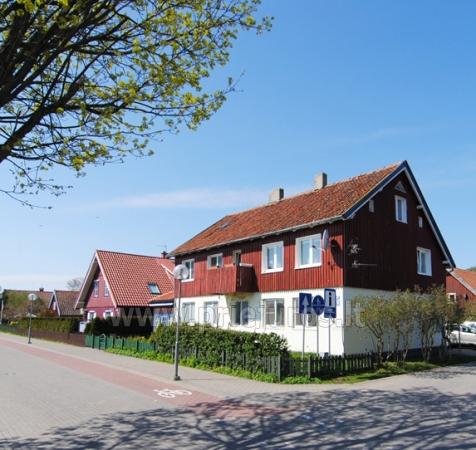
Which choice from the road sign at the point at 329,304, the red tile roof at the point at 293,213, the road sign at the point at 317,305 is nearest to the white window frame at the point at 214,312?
the red tile roof at the point at 293,213

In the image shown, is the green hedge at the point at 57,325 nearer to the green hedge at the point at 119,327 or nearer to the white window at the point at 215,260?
the green hedge at the point at 119,327

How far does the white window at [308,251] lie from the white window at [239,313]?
15.2 ft

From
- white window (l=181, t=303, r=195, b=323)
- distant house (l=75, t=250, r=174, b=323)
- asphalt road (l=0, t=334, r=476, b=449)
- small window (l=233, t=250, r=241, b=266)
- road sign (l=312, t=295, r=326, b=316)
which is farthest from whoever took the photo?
distant house (l=75, t=250, r=174, b=323)

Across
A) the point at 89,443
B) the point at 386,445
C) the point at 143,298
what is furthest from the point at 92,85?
the point at 143,298

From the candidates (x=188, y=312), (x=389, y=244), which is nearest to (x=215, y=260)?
(x=188, y=312)

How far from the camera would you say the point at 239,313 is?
1066 inches

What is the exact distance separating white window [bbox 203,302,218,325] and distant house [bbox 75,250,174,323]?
16.2 ft

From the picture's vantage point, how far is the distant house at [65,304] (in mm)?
55406

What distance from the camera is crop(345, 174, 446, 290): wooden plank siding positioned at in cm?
2197

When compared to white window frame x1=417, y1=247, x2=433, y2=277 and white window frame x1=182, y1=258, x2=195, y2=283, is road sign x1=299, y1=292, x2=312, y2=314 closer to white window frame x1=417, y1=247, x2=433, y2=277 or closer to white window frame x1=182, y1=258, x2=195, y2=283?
white window frame x1=417, y1=247, x2=433, y2=277

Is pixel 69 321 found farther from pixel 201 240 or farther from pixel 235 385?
pixel 235 385

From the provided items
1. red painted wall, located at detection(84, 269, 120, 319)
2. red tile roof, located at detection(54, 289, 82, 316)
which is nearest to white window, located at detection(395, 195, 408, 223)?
red painted wall, located at detection(84, 269, 120, 319)

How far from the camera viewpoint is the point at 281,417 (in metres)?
10.6

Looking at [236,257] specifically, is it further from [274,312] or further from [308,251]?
[308,251]
